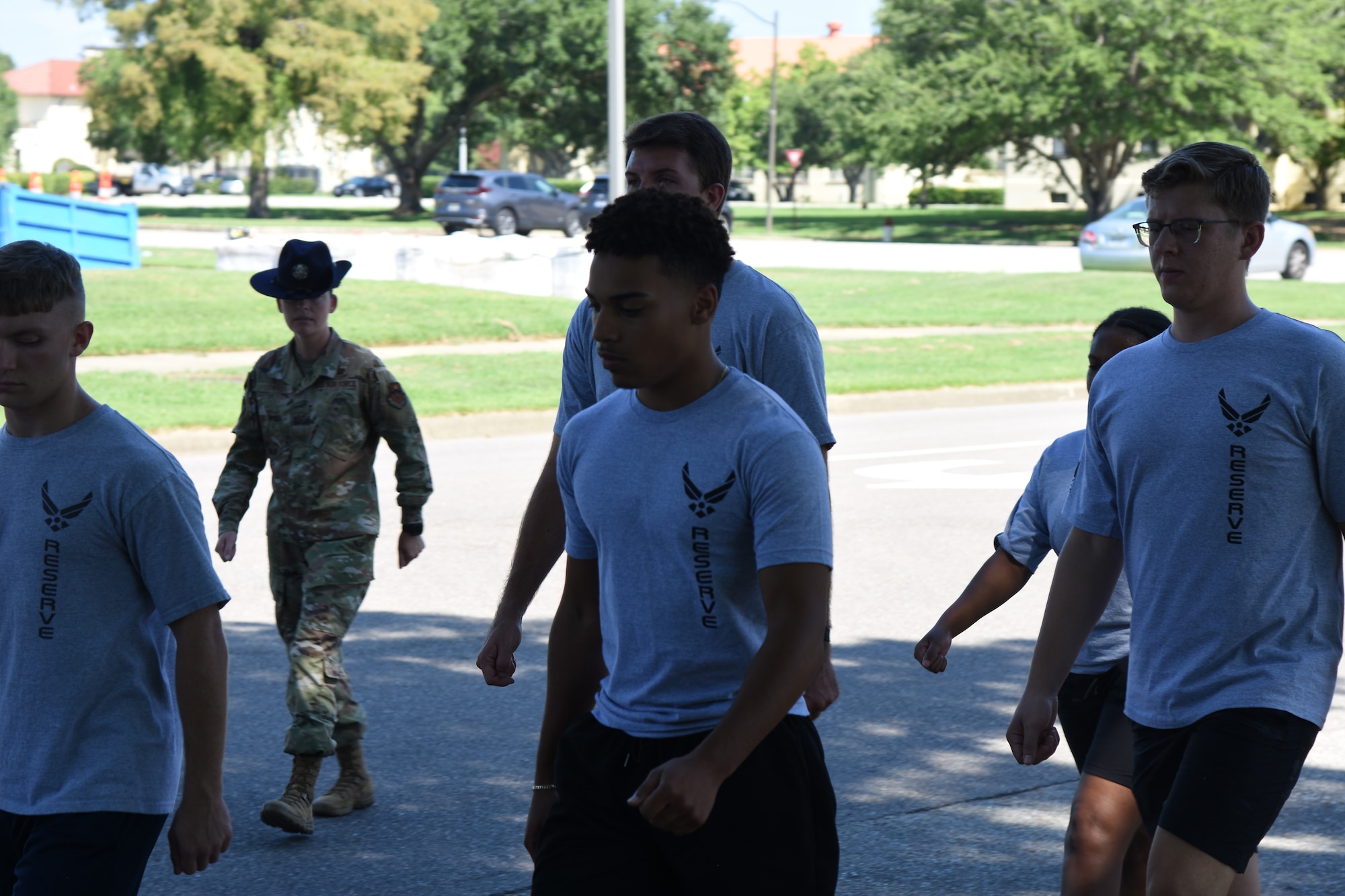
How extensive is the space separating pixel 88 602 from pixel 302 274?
2.71m

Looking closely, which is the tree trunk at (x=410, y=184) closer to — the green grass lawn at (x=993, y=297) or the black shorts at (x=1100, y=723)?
the green grass lawn at (x=993, y=297)

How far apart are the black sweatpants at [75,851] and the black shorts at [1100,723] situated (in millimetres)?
2079

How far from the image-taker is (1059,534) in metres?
4.01

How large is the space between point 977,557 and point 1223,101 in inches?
1590

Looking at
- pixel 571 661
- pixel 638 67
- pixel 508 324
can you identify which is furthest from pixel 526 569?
pixel 638 67

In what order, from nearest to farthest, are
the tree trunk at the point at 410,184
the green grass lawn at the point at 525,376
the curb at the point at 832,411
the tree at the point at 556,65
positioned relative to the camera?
1. the curb at the point at 832,411
2. the green grass lawn at the point at 525,376
3. the tree at the point at 556,65
4. the tree trunk at the point at 410,184

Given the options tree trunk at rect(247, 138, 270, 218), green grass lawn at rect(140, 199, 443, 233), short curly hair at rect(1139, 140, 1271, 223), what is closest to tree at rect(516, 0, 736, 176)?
green grass lawn at rect(140, 199, 443, 233)

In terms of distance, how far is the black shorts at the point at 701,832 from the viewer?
277cm

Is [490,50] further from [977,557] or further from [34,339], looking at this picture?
[34,339]

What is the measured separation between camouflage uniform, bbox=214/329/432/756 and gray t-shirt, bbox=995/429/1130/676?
2254 mm

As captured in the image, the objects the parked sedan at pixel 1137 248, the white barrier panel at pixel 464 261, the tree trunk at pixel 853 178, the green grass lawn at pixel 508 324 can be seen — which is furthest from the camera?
the tree trunk at pixel 853 178

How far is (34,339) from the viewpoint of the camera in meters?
2.96

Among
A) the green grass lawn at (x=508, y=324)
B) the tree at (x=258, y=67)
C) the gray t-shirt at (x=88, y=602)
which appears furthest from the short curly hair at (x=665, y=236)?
A: the tree at (x=258, y=67)

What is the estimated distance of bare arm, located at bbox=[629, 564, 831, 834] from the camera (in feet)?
8.55
